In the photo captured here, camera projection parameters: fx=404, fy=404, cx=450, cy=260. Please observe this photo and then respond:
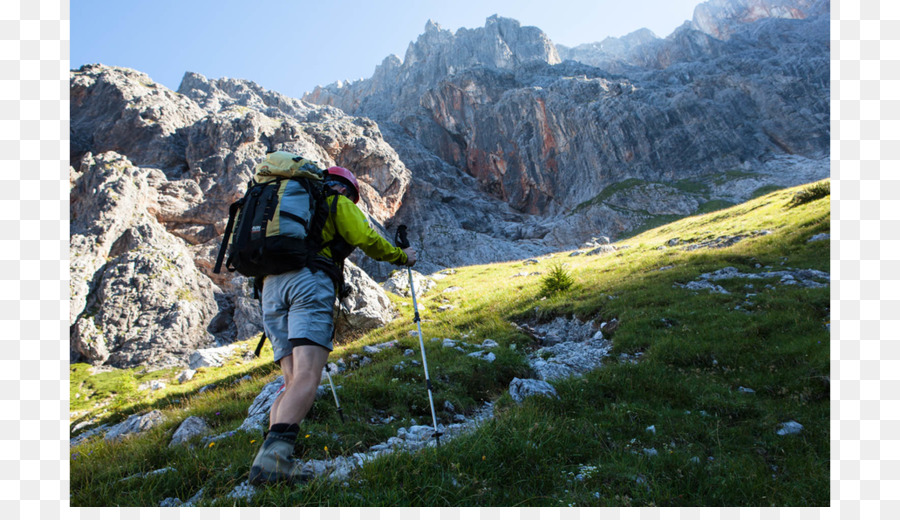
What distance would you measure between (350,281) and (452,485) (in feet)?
46.4

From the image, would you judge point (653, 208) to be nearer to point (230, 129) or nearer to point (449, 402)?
point (230, 129)

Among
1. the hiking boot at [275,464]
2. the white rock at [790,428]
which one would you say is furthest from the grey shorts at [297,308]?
the white rock at [790,428]

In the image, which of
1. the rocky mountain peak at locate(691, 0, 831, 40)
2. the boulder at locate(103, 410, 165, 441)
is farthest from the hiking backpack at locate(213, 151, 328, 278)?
the rocky mountain peak at locate(691, 0, 831, 40)

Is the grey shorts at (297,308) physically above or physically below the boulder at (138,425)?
above

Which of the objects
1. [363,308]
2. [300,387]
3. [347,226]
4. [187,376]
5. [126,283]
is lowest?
[187,376]

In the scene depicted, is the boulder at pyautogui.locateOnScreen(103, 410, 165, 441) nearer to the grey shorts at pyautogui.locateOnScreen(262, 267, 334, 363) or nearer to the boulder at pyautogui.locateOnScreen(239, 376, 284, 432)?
the boulder at pyautogui.locateOnScreen(239, 376, 284, 432)

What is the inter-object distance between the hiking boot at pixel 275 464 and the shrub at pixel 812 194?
1196 inches

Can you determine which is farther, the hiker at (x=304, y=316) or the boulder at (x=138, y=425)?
the boulder at (x=138, y=425)

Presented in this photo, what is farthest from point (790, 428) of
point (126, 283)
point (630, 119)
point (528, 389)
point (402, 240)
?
point (630, 119)

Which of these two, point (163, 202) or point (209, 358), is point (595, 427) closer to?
point (209, 358)

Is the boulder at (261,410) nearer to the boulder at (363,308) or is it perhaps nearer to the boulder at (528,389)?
the boulder at (528,389)

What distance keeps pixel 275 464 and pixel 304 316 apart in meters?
1.42

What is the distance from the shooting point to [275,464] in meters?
3.68

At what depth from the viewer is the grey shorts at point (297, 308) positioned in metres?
4.33
